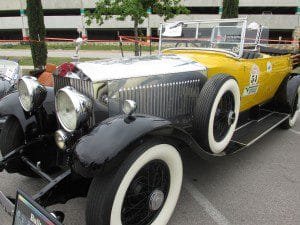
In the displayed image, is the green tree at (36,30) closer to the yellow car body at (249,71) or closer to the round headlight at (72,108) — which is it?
the yellow car body at (249,71)

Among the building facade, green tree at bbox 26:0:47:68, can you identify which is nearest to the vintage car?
green tree at bbox 26:0:47:68

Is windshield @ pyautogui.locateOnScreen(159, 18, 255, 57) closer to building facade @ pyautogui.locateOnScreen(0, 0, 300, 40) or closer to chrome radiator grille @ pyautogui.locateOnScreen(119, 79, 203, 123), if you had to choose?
chrome radiator grille @ pyautogui.locateOnScreen(119, 79, 203, 123)

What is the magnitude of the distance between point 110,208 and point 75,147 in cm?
46

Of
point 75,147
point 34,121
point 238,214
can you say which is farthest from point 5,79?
point 238,214

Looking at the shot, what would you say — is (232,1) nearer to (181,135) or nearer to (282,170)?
(282,170)

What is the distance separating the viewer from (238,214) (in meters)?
2.90

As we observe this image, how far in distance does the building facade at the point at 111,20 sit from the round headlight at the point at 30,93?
83.0 ft

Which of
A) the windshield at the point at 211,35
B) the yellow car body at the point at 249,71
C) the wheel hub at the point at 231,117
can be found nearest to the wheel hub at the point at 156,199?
the wheel hub at the point at 231,117

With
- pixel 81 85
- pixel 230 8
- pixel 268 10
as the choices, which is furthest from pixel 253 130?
pixel 268 10

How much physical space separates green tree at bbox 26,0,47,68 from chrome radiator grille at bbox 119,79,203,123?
9.22 metres

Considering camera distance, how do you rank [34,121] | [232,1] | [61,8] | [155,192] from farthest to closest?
[61,8] < [232,1] < [34,121] < [155,192]

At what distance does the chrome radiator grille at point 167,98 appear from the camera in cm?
297

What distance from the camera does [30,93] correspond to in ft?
9.69

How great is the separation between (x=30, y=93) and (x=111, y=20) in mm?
28135
